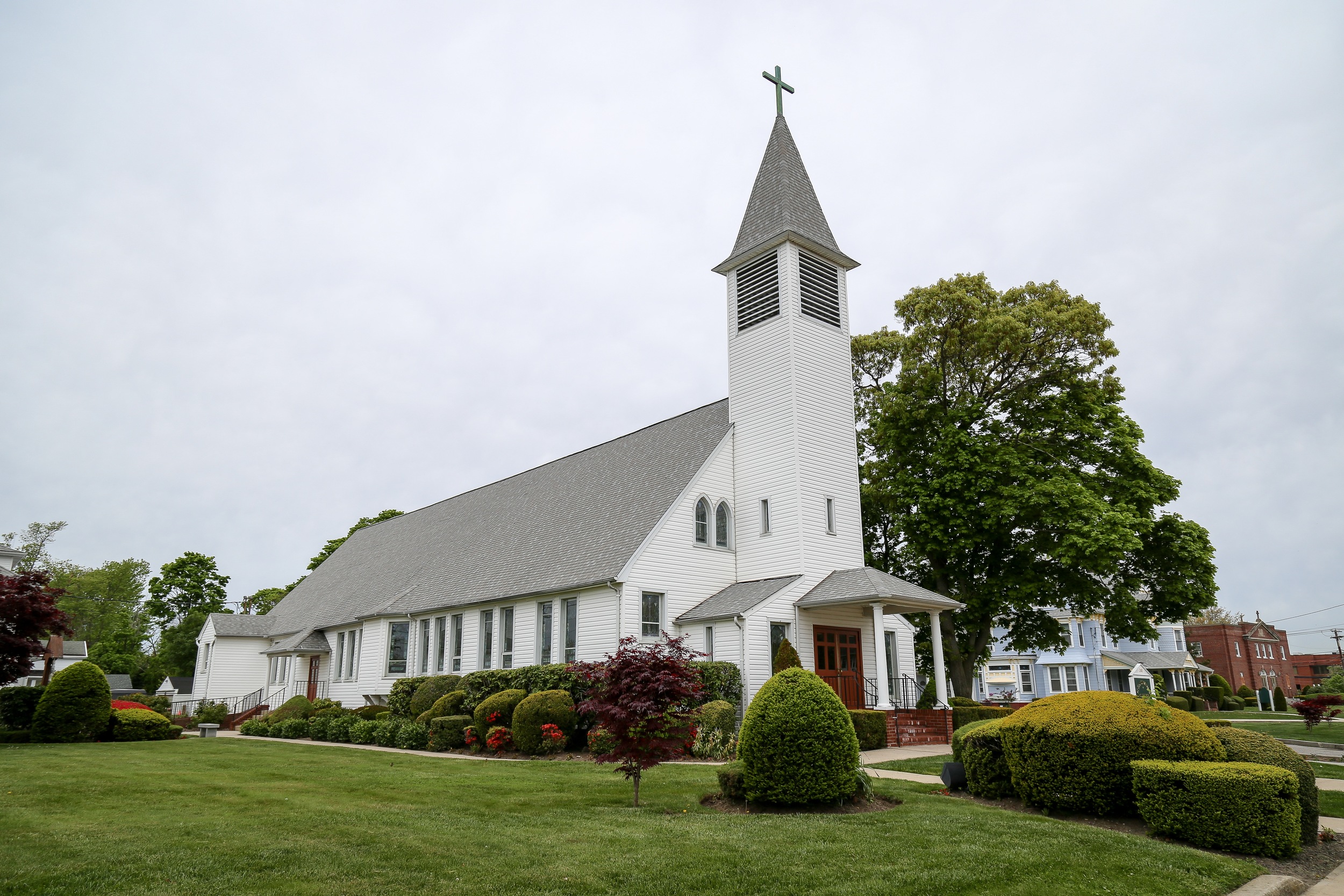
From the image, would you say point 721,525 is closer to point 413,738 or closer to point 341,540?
point 413,738

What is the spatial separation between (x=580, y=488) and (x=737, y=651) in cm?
1087

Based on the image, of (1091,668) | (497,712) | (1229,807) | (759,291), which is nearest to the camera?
(1229,807)

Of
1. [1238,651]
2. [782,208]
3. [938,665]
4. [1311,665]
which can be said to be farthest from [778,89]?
[1311,665]

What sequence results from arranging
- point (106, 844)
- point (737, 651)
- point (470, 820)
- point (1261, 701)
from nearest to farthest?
point (106, 844), point (470, 820), point (737, 651), point (1261, 701)

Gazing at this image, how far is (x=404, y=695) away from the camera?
87.5 feet

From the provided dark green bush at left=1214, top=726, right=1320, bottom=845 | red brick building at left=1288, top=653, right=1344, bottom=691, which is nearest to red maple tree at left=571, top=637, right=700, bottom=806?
dark green bush at left=1214, top=726, right=1320, bottom=845

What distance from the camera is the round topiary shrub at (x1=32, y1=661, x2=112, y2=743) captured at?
21.1 meters

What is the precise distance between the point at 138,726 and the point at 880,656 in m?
19.6

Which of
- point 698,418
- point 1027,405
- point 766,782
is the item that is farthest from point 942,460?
point 766,782

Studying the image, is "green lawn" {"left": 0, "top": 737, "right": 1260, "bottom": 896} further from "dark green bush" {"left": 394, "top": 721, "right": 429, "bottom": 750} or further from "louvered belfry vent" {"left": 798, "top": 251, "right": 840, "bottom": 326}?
"louvered belfry vent" {"left": 798, "top": 251, "right": 840, "bottom": 326}

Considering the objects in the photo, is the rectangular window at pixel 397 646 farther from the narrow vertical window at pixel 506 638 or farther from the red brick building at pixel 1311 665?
the red brick building at pixel 1311 665

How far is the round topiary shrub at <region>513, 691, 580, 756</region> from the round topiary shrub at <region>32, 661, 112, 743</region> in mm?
11100

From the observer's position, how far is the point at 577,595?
23.2 meters

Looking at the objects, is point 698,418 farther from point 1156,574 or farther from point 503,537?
point 1156,574
